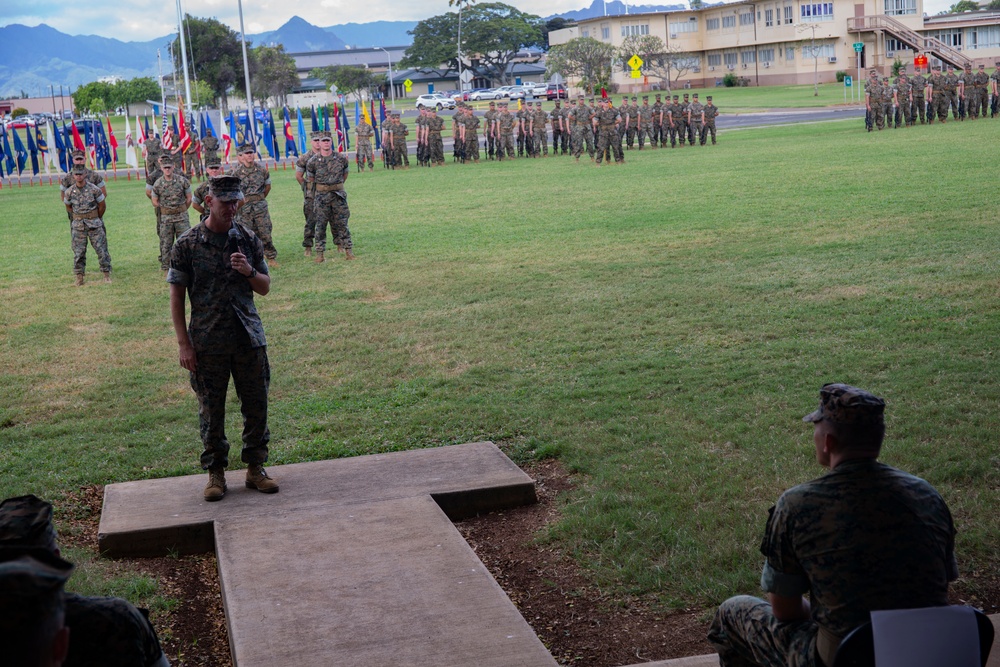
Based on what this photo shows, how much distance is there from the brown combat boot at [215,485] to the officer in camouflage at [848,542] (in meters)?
4.06

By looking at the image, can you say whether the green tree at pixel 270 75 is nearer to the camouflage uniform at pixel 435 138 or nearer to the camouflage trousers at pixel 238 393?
the camouflage uniform at pixel 435 138

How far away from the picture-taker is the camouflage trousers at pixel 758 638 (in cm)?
334

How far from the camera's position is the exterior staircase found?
69269mm

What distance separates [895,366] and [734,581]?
4.08 meters

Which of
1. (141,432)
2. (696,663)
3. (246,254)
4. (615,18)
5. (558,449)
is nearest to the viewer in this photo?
(696,663)

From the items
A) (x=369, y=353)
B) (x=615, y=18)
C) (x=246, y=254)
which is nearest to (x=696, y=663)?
(x=246, y=254)

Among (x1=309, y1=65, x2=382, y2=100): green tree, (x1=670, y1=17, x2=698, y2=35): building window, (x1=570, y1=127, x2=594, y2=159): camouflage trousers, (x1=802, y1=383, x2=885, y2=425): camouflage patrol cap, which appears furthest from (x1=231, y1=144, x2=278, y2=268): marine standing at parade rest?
(x1=670, y1=17, x2=698, y2=35): building window

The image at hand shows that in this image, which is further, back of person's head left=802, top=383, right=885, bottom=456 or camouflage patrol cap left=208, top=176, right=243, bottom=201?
camouflage patrol cap left=208, top=176, right=243, bottom=201

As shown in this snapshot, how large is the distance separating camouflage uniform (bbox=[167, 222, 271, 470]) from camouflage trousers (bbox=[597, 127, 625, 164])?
25.7 metres

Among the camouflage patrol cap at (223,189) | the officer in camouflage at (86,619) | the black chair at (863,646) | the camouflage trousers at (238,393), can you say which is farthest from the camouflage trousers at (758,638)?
the camouflage patrol cap at (223,189)

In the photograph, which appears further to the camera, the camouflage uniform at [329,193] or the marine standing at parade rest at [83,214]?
the camouflage uniform at [329,193]

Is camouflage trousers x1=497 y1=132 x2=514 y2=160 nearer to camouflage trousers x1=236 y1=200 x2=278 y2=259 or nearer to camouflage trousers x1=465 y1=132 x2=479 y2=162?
camouflage trousers x1=465 y1=132 x2=479 y2=162

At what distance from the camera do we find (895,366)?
852 centimetres

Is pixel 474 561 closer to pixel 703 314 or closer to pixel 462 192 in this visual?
pixel 703 314
